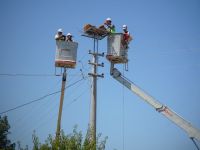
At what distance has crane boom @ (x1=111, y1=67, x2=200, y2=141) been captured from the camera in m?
19.3

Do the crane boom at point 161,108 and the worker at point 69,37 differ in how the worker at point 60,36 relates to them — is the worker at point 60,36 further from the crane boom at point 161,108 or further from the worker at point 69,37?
the crane boom at point 161,108

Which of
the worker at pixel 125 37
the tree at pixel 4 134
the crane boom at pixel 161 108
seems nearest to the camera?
the crane boom at pixel 161 108

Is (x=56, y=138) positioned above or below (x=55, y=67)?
below

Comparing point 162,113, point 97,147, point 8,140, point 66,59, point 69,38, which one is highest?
point 69,38

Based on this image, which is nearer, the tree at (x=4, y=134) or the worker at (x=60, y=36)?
the worker at (x=60, y=36)

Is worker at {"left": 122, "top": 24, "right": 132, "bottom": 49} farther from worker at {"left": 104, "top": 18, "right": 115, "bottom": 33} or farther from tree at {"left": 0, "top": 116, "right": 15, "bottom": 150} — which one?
tree at {"left": 0, "top": 116, "right": 15, "bottom": 150}

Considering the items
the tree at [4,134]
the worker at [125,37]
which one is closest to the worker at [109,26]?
the worker at [125,37]

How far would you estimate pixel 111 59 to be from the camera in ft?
74.5

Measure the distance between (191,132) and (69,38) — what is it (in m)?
10.3

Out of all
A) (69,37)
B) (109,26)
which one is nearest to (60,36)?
(69,37)

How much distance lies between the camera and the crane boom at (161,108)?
1935 cm

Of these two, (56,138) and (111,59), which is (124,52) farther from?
(56,138)

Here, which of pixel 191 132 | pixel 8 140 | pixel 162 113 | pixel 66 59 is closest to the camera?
pixel 191 132

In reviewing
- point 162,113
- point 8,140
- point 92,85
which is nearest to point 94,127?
point 92,85
